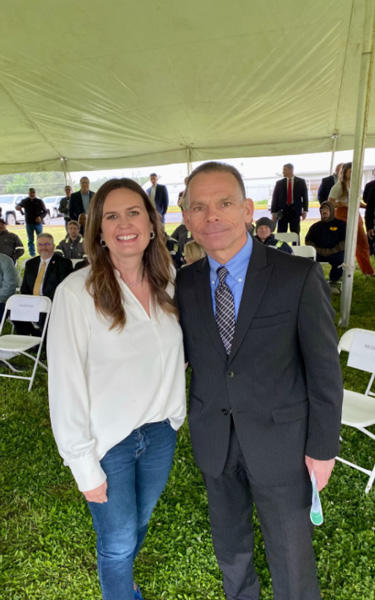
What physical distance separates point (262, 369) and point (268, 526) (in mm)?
671

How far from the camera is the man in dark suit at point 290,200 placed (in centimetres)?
986

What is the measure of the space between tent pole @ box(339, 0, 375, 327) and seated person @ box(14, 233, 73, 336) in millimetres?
4224

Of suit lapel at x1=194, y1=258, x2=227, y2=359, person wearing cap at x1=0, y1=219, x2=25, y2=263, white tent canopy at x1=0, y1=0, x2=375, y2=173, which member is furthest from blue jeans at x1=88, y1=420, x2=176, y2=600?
person wearing cap at x1=0, y1=219, x2=25, y2=263

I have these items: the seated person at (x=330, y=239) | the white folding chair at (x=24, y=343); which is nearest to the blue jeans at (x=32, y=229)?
the white folding chair at (x=24, y=343)

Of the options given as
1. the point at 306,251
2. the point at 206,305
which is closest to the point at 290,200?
the point at 306,251

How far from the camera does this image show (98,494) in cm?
150

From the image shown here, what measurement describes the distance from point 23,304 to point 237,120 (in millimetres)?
7312

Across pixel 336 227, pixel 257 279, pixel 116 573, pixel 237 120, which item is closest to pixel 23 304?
pixel 116 573

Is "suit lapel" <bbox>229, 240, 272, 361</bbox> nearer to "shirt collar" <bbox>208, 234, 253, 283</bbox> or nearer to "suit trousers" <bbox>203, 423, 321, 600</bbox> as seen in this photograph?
"shirt collar" <bbox>208, 234, 253, 283</bbox>

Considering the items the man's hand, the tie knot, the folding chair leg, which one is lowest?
the folding chair leg

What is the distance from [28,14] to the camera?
4703 millimetres

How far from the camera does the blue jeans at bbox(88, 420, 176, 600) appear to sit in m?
1.57

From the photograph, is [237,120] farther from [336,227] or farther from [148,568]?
[148,568]

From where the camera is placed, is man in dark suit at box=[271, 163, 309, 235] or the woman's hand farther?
man in dark suit at box=[271, 163, 309, 235]
